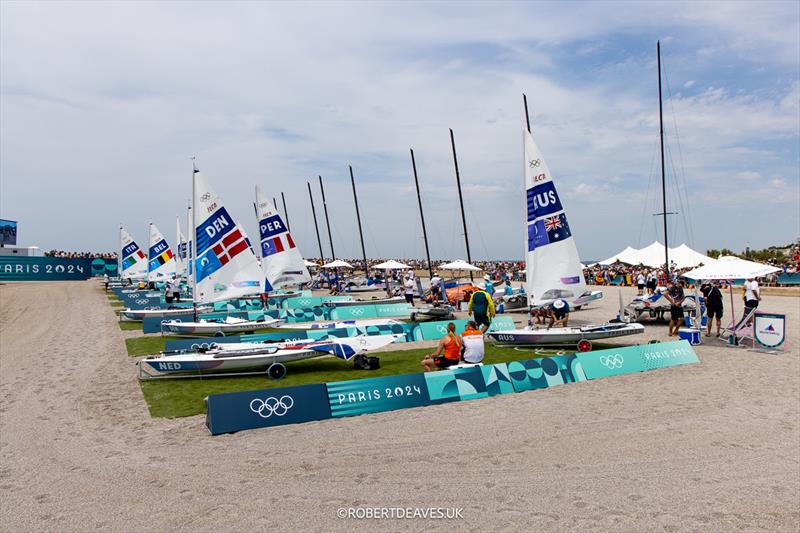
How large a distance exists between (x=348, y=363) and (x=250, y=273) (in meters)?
6.34

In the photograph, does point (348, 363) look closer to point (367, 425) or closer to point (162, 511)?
point (367, 425)

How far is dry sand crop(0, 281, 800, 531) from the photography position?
19.2 ft

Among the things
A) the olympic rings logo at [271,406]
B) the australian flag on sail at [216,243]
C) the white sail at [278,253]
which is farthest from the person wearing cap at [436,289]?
the olympic rings logo at [271,406]

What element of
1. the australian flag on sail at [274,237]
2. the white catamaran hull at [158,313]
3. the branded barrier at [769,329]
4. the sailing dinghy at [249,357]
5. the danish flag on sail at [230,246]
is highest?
the australian flag on sail at [274,237]

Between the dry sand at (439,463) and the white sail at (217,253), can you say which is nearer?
the dry sand at (439,463)

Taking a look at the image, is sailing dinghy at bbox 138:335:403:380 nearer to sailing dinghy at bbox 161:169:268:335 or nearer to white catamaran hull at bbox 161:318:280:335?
sailing dinghy at bbox 161:169:268:335

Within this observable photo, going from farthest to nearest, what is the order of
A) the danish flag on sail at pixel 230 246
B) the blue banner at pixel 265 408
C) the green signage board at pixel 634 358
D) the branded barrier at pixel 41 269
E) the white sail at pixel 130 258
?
1. the branded barrier at pixel 41 269
2. the white sail at pixel 130 258
3. the danish flag on sail at pixel 230 246
4. the green signage board at pixel 634 358
5. the blue banner at pixel 265 408

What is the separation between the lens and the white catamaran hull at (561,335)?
15211mm

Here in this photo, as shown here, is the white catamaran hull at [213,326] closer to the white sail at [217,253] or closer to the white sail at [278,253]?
the white sail at [217,253]

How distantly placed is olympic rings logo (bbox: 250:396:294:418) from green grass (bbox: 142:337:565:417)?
1.53 meters

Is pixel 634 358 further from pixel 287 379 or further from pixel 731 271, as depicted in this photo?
pixel 287 379

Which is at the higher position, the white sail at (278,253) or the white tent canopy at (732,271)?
the white sail at (278,253)

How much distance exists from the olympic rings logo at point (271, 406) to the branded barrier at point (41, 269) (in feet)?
190

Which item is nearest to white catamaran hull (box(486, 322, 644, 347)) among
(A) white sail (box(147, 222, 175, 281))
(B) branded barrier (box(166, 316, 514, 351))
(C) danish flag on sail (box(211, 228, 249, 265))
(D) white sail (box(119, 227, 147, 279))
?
(B) branded barrier (box(166, 316, 514, 351))
